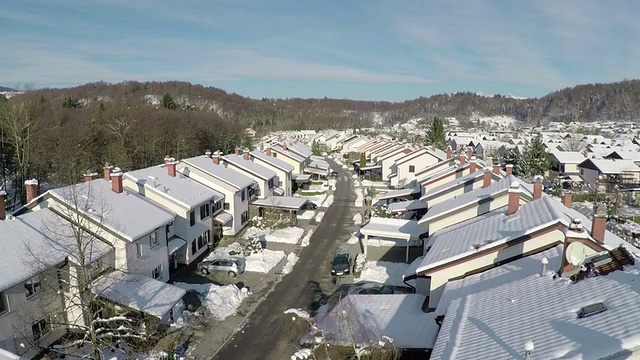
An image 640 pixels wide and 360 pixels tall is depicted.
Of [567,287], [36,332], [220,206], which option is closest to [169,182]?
[220,206]

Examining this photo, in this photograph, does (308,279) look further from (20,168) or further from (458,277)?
(20,168)

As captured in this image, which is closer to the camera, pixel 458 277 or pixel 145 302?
pixel 458 277

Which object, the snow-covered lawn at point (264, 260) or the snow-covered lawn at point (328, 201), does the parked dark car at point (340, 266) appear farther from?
the snow-covered lawn at point (328, 201)

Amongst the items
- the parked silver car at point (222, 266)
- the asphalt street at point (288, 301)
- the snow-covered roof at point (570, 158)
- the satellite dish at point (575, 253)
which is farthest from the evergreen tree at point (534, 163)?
the satellite dish at point (575, 253)

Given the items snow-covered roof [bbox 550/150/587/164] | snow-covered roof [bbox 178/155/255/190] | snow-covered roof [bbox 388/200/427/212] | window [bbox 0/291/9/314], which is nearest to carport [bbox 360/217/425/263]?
snow-covered roof [bbox 388/200/427/212]

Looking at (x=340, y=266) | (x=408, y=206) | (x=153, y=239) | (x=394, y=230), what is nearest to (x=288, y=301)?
(x=340, y=266)

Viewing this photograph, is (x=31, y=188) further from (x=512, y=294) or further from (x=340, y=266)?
(x=512, y=294)
